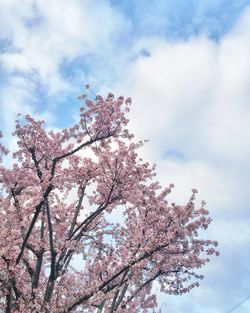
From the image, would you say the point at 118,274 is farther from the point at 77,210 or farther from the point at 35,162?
the point at 35,162

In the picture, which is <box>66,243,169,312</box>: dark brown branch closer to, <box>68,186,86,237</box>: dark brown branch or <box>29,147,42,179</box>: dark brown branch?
<box>68,186,86,237</box>: dark brown branch

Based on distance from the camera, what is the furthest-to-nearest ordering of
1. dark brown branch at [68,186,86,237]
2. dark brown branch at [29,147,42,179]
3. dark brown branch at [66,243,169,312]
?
dark brown branch at [68,186,86,237] < dark brown branch at [29,147,42,179] < dark brown branch at [66,243,169,312]

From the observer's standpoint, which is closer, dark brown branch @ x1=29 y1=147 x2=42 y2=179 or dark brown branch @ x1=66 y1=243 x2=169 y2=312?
dark brown branch @ x1=66 y1=243 x2=169 y2=312

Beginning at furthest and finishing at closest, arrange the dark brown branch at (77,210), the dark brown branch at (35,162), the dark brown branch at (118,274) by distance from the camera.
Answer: the dark brown branch at (77,210), the dark brown branch at (35,162), the dark brown branch at (118,274)

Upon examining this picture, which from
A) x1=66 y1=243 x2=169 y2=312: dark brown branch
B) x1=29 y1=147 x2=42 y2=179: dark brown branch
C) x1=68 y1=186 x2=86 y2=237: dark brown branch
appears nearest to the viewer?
x1=66 y1=243 x2=169 y2=312: dark brown branch

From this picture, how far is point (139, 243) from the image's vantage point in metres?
15.3

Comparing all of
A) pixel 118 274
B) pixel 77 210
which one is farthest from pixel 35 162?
pixel 118 274

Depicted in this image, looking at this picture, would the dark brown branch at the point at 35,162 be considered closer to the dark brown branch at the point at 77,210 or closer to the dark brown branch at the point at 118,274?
the dark brown branch at the point at 77,210

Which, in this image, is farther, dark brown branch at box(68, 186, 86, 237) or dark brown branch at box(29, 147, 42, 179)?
dark brown branch at box(68, 186, 86, 237)

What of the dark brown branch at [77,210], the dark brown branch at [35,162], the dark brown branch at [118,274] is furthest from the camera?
the dark brown branch at [77,210]

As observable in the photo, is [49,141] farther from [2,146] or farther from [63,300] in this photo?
[63,300]

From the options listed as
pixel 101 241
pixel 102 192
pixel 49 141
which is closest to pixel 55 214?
pixel 101 241

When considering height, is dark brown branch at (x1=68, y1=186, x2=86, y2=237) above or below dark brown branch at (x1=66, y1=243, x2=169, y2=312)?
above

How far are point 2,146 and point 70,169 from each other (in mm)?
2756
